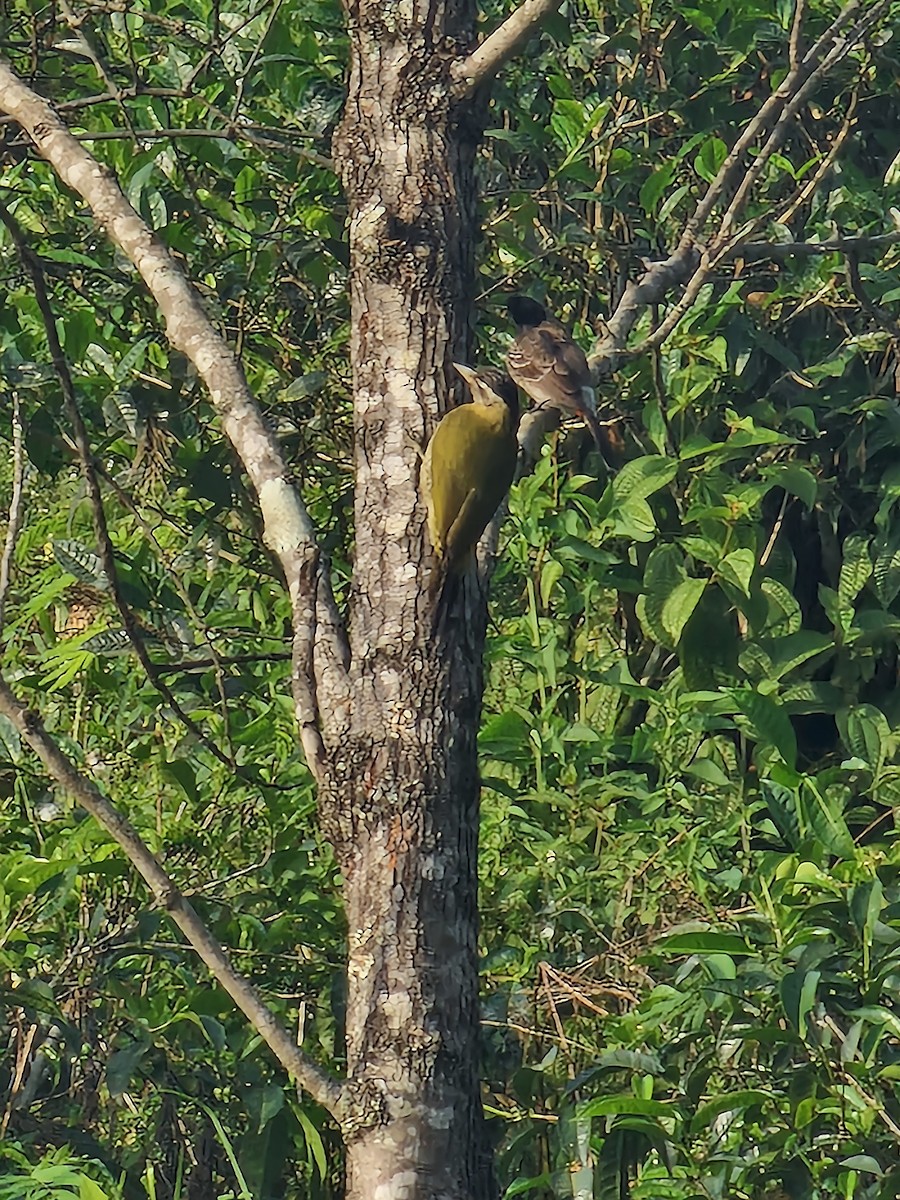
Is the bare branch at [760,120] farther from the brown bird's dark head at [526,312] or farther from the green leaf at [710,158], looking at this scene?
the brown bird's dark head at [526,312]

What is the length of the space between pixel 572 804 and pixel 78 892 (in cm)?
109

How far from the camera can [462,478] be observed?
102 inches

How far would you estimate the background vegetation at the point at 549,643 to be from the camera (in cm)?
303

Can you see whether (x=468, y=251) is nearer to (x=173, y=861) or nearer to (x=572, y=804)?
(x=572, y=804)

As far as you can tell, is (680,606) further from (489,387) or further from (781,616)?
(489,387)

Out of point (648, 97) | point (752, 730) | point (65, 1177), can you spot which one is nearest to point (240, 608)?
point (752, 730)

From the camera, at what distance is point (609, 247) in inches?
179

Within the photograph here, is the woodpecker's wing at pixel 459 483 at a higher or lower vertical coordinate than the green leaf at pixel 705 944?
higher

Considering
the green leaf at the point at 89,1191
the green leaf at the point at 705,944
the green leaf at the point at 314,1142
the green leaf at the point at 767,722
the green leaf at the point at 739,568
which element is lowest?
the green leaf at the point at 89,1191

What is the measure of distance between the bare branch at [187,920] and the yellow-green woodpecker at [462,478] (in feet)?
1.89

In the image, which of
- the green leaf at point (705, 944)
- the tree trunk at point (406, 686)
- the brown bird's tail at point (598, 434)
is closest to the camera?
the tree trunk at point (406, 686)

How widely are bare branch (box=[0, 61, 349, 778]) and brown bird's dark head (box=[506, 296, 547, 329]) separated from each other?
1.99m

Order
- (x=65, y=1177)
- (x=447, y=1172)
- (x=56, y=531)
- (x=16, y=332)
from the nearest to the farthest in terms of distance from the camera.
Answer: (x=447, y=1172)
(x=65, y=1177)
(x=16, y=332)
(x=56, y=531)

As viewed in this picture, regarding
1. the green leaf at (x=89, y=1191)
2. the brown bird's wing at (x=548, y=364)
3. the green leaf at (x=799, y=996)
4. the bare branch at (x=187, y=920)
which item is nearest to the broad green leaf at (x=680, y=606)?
the brown bird's wing at (x=548, y=364)
